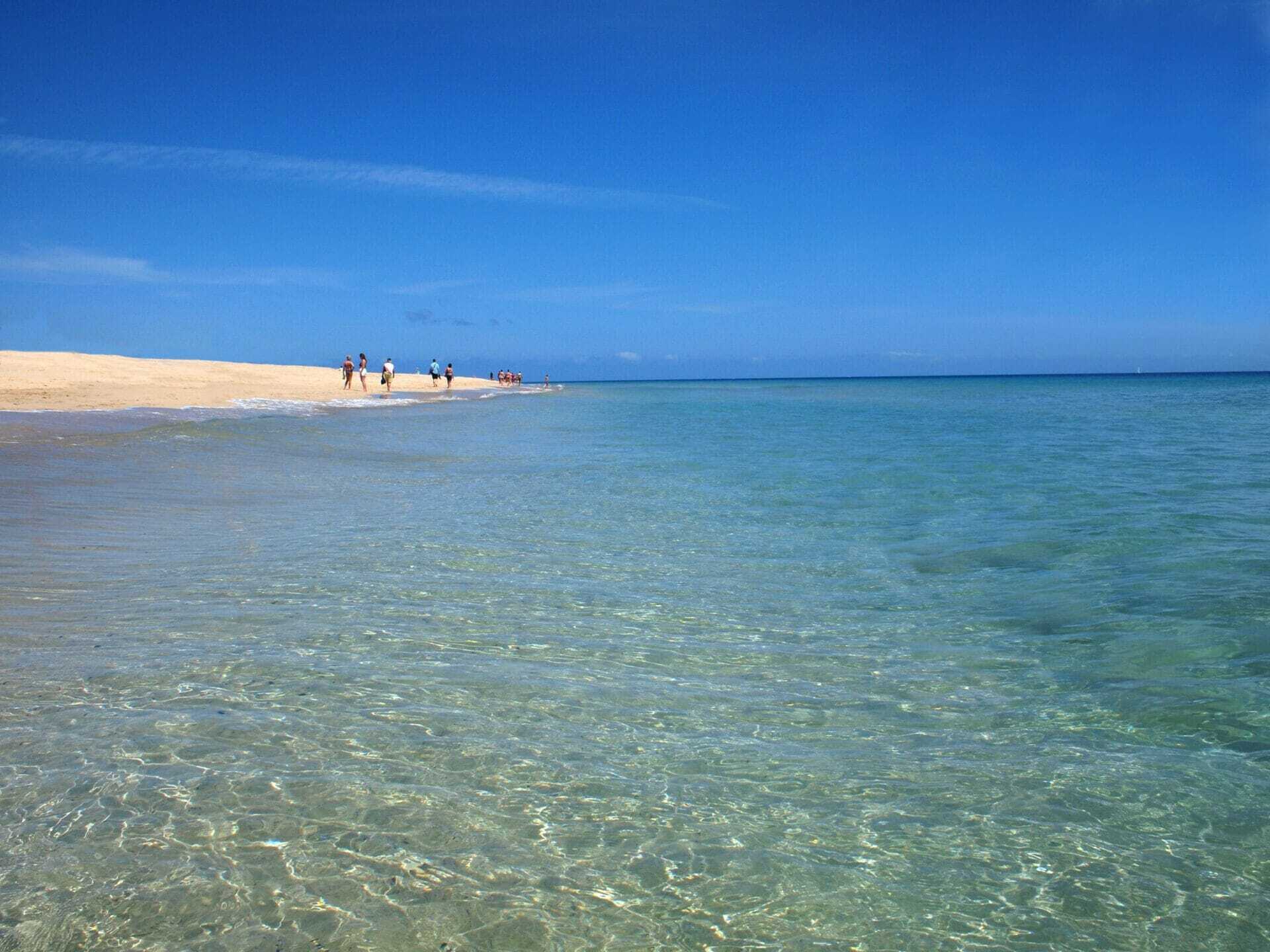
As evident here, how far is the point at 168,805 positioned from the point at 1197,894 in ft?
12.8

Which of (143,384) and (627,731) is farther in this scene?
(143,384)

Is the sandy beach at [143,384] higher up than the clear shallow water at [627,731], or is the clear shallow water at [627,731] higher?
the sandy beach at [143,384]

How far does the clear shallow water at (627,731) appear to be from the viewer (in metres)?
3.03

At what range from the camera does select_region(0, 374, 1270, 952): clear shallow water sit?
3.03 m

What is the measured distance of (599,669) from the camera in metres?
5.40

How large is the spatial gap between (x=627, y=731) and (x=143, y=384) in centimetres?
4444

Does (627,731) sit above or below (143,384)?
below

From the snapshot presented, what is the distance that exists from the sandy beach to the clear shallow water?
81.1 feet

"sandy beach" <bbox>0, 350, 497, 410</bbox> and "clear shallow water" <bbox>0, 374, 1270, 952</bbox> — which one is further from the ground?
"sandy beach" <bbox>0, 350, 497, 410</bbox>

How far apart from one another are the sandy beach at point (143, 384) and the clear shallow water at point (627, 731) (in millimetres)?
24726

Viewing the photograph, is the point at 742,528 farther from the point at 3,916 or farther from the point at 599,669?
the point at 3,916

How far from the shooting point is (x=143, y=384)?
42.0 m

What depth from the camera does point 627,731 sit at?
14.6ft

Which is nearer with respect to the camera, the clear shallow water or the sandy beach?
the clear shallow water
